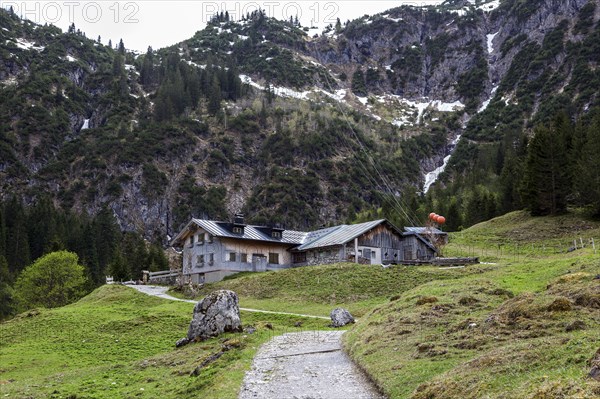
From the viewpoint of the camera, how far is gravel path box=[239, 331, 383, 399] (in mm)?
18188

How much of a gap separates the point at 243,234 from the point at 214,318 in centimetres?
4064

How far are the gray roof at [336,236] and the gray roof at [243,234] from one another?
1.99 metres

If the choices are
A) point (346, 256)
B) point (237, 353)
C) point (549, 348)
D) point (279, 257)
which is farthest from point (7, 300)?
point (549, 348)

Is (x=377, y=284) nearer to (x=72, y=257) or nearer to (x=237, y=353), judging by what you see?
(x=237, y=353)

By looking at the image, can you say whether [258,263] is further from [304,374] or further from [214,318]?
[304,374]

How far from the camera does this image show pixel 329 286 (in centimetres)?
5550

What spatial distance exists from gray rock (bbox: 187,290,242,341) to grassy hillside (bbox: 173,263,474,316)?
1338 cm

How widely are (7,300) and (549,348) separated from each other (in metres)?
94.7

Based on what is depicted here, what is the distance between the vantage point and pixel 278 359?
971 inches

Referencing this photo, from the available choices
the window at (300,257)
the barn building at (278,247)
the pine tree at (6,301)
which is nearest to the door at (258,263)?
the barn building at (278,247)

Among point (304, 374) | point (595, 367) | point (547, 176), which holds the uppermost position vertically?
point (547, 176)

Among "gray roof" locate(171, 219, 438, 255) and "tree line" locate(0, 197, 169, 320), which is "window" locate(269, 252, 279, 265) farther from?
"tree line" locate(0, 197, 169, 320)

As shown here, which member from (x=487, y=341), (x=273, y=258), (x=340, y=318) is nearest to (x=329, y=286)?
(x=340, y=318)

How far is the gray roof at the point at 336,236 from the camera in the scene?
7019 centimetres
